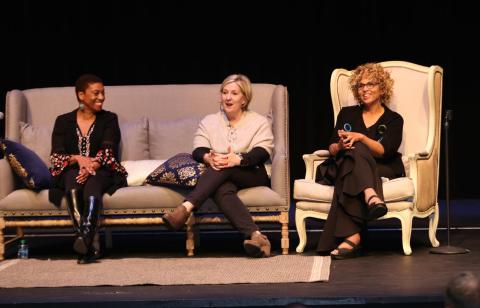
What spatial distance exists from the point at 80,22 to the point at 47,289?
3783mm

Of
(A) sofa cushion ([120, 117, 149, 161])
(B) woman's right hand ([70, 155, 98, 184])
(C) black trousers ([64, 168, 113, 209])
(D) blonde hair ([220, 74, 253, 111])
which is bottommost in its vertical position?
(C) black trousers ([64, 168, 113, 209])

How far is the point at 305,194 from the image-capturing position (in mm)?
4922

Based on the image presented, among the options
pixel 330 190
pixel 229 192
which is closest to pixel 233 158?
pixel 229 192

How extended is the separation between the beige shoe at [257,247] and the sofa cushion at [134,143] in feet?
3.56

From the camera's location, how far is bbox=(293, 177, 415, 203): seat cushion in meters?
4.71

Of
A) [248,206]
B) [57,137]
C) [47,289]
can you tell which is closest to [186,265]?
[248,206]

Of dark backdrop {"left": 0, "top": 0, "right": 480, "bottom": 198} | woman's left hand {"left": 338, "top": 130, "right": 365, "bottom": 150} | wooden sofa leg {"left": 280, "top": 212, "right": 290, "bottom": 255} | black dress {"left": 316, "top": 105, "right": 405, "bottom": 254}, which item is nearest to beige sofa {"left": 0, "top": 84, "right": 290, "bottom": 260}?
wooden sofa leg {"left": 280, "top": 212, "right": 290, "bottom": 255}

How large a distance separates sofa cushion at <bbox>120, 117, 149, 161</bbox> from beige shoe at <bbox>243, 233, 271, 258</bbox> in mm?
1085

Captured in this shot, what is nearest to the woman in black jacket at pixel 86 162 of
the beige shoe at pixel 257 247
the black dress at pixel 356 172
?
the beige shoe at pixel 257 247

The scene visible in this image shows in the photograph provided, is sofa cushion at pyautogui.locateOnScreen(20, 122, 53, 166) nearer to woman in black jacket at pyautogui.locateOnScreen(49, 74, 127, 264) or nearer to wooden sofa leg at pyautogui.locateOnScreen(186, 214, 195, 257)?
woman in black jacket at pyautogui.locateOnScreen(49, 74, 127, 264)

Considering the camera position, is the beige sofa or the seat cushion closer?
the seat cushion

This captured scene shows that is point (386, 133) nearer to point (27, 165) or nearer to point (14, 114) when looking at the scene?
point (27, 165)

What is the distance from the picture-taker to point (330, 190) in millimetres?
4836

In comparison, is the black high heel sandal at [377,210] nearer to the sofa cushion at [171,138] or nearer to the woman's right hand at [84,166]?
the sofa cushion at [171,138]
